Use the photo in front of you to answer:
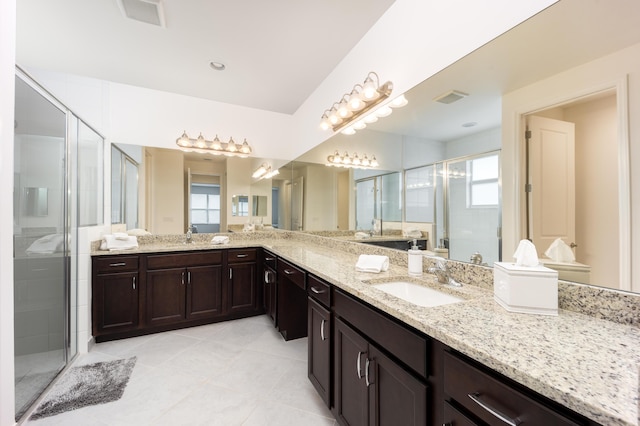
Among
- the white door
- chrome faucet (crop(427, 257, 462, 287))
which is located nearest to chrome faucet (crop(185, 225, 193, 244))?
chrome faucet (crop(427, 257, 462, 287))

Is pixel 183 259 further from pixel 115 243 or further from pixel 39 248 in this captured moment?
pixel 39 248

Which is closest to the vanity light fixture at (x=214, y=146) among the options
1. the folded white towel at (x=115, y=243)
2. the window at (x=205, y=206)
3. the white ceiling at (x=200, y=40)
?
the window at (x=205, y=206)

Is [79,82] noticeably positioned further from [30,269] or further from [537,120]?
[537,120]

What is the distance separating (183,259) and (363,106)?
7.64 feet

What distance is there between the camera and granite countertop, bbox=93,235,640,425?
496mm

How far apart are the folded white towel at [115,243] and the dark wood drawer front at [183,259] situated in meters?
0.24

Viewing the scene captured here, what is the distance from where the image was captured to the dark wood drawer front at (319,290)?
1.52m

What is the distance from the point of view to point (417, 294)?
144 centimetres

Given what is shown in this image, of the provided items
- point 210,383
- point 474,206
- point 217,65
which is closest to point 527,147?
point 474,206

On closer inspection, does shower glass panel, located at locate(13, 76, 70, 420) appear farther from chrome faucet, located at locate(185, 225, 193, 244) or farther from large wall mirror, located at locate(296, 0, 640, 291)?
large wall mirror, located at locate(296, 0, 640, 291)

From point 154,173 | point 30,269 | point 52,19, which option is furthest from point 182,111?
point 30,269

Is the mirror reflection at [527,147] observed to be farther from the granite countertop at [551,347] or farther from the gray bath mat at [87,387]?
the gray bath mat at [87,387]

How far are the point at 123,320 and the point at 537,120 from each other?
345 cm

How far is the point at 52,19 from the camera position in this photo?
1.97 m
